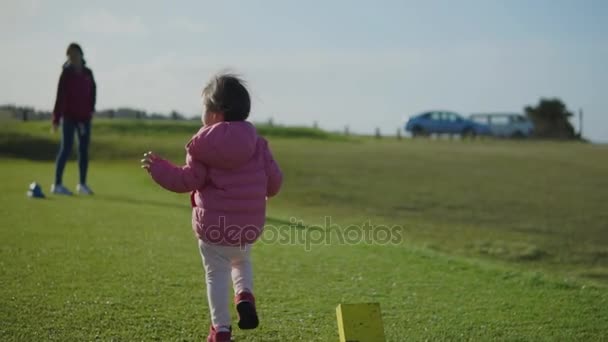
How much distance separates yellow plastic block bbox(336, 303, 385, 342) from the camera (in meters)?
3.18

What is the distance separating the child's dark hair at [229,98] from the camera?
12.1ft

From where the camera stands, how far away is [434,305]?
15.5 ft

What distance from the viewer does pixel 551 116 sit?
182 feet

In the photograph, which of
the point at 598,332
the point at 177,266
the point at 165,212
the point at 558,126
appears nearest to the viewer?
the point at 598,332

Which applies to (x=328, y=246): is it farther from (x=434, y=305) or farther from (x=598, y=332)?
(x=598, y=332)

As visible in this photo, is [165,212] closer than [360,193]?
Yes

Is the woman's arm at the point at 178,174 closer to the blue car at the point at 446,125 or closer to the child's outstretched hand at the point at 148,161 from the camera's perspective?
the child's outstretched hand at the point at 148,161

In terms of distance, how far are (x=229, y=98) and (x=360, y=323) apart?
139cm

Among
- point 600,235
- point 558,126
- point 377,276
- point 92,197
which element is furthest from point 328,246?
point 558,126

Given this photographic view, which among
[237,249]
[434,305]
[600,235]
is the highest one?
[237,249]

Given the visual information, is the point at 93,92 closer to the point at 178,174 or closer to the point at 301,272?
the point at 301,272

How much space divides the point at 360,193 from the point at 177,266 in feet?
39.1

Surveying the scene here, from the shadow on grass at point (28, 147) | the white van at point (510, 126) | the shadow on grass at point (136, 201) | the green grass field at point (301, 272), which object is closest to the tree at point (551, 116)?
the white van at point (510, 126)

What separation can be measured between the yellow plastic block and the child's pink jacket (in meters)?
0.76
